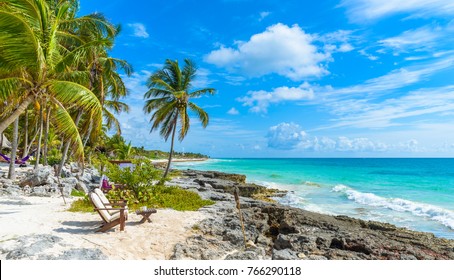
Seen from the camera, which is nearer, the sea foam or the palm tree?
the palm tree

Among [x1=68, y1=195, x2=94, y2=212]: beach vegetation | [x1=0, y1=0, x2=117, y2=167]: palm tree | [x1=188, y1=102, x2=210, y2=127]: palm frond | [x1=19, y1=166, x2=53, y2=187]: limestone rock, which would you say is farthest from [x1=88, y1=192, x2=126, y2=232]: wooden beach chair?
[x1=188, y1=102, x2=210, y2=127]: palm frond

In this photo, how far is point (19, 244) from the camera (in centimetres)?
595

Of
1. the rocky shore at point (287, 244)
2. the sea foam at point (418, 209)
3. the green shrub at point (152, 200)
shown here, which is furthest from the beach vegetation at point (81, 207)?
the sea foam at point (418, 209)

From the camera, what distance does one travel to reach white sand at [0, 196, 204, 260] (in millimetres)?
6453

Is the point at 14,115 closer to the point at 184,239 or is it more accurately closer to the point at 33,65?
the point at 33,65

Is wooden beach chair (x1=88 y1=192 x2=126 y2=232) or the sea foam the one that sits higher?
wooden beach chair (x1=88 y1=192 x2=126 y2=232)

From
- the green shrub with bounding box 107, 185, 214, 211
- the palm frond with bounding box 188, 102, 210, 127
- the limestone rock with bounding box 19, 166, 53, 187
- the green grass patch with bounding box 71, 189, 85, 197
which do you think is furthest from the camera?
the palm frond with bounding box 188, 102, 210, 127

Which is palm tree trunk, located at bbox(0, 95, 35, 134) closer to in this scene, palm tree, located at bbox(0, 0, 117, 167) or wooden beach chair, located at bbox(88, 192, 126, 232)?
palm tree, located at bbox(0, 0, 117, 167)

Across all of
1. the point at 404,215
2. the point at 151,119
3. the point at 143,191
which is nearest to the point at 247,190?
the point at 151,119

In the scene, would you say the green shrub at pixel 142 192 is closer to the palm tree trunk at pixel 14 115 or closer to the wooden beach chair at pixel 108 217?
the wooden beach chair at pixel 108 217

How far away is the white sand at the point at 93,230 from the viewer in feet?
21.2

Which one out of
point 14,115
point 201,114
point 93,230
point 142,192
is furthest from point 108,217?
point 201,114

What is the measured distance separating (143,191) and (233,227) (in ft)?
15.4

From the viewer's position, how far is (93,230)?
7.57 metres
